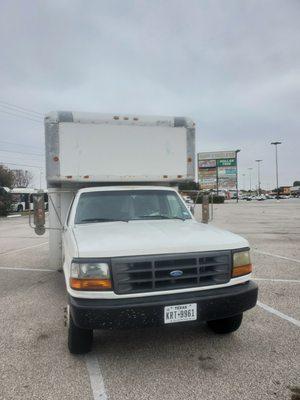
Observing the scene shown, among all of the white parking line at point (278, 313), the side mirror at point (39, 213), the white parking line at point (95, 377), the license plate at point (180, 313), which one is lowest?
the white parking line at point (278, 313)

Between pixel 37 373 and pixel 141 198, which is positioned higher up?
pixel 141 198

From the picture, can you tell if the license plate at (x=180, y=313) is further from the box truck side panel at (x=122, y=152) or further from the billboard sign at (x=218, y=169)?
the billboard sign at (x=218, y=169)

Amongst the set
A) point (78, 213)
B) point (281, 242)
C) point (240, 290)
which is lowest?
point (281, 242)

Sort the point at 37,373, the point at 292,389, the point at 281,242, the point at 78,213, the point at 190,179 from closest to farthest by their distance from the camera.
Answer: the point at 292,389 → the point at 37,373 → the point at 78,213 → the point at 190,179 → the point at 281,242

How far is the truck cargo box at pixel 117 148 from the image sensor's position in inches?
259

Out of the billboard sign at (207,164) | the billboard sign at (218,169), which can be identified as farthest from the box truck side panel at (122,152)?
the billboard sign at (207,164)

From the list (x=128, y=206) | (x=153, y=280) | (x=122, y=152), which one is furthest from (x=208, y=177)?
(x=153, y=280)

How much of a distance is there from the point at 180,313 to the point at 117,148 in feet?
11.8

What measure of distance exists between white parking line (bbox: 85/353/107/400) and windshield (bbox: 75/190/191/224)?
181 centimetres

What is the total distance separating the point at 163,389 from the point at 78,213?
8.91ft

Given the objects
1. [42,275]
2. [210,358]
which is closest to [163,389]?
[210,358]

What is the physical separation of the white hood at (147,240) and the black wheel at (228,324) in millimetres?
975

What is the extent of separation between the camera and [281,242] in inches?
544

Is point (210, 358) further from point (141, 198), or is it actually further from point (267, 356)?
point (141, 198)
